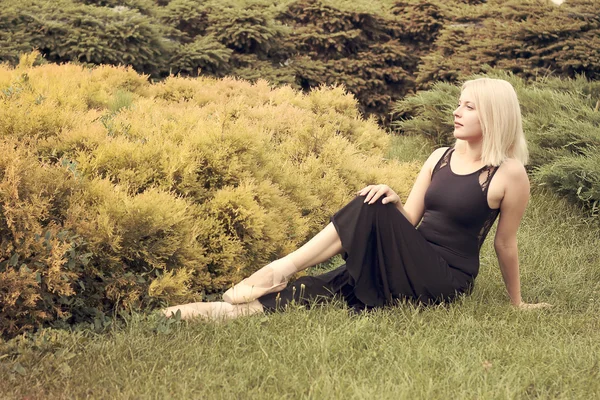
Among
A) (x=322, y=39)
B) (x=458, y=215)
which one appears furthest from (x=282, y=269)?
(x=322, y=39)

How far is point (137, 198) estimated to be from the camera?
146 inches

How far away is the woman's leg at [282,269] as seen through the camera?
12.3 feet

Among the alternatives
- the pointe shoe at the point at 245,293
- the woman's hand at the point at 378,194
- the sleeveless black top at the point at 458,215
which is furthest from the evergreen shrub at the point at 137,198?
the sleeveless black top at the point at 458,215

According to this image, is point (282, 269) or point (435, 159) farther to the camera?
point (435, 159)

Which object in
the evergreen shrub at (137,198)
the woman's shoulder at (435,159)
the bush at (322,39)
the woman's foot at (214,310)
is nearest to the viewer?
the evergreen shrub at (137,198)

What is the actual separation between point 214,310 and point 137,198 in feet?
2.28

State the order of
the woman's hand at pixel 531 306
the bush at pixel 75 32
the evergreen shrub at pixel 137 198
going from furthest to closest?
the bush at pixel 75 32
the woman's hand at pixel 531 306
the evergreen shrub at pixel 137 198

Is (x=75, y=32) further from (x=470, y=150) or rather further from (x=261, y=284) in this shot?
(x=470, y=150)

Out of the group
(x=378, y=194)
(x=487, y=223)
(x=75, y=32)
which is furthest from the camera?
(x=75, y=32)

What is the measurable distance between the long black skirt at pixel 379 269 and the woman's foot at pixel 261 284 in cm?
7

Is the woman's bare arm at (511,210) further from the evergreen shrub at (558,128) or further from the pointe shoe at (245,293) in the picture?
the evergreen shrub at (558,128)

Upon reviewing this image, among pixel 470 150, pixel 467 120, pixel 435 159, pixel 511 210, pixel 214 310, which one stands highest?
pixel 467 120

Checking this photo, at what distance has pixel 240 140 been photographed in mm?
4559

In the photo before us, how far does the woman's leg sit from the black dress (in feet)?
0.22
